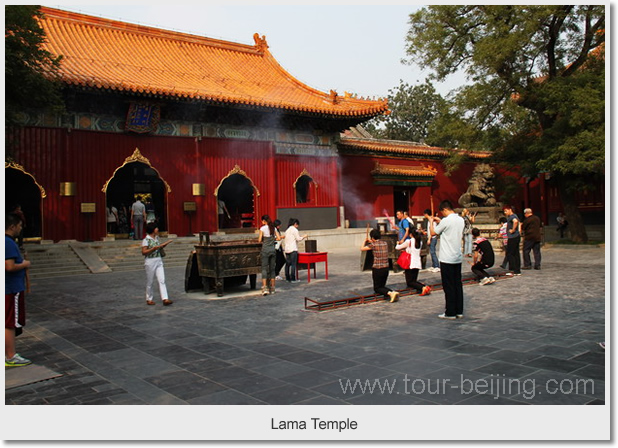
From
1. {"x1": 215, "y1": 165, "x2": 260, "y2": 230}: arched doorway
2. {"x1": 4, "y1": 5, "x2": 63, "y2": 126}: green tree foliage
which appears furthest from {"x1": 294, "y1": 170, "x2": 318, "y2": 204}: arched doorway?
{"x1": 4, "y1": 5, "x2": 63, "y2": 126}: green tree foliage

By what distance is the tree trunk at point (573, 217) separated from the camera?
59.8 ft

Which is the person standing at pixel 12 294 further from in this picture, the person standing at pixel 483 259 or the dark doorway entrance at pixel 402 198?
the dark doorway entrance at pixel 402 198

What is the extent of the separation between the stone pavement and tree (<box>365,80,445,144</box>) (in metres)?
36.1

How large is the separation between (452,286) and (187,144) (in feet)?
42.1

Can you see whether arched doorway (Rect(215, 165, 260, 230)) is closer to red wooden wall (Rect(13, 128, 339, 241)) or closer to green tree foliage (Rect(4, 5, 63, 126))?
red wooden wall (Rect(13, 128, 339, 241))

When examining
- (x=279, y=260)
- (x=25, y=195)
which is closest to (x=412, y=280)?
(x=279, y=260)

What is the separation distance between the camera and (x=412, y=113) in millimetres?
43656

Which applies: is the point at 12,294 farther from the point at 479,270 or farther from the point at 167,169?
the point at 167,169

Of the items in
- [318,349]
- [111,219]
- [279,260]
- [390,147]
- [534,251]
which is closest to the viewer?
[318,349]

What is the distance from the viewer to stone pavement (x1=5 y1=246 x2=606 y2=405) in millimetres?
3812

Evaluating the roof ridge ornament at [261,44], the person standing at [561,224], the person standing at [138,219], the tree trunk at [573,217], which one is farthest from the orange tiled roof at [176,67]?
the person standing at [561,224]

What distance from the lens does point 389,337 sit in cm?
553

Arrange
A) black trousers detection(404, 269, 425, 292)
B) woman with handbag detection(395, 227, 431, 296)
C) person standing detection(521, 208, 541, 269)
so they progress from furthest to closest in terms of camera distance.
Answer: person standing detection(521, 208, 541, 269) → black trousers detection(404, 269, 425, 292) → woman with handbag detection(395, 227, 431, 296)

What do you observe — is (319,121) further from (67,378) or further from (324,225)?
(67,378)
